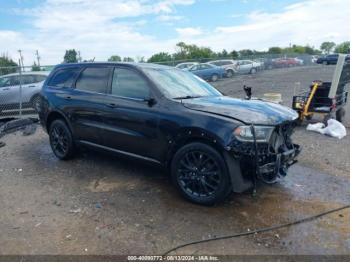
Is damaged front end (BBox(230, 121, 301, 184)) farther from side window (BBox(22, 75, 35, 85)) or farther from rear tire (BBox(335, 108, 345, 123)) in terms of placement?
side window (BBox(22, 75, 35, 85))

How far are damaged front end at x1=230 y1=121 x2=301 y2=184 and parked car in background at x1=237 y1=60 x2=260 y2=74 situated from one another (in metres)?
25.6

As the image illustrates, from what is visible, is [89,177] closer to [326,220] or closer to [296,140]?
[326,220]

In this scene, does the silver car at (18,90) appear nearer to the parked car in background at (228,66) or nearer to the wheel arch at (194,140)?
the wheel arch at (194,140)

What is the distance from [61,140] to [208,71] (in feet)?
64.3

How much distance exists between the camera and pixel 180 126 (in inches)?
164

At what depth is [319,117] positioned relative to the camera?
995 cm

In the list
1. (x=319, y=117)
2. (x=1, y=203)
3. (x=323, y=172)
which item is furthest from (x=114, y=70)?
(x=319, y=117)

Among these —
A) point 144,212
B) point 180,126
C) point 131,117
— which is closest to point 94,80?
point 131,117

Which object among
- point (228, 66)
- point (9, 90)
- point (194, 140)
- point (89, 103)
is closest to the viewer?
point (194, 140)

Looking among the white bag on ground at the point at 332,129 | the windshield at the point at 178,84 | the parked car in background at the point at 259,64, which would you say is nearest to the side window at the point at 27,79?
the windshield at the point at 178,84

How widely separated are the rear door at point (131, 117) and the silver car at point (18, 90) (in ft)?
22.8

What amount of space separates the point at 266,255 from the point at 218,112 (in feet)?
5.59

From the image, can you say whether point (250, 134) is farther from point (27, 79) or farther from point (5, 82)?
point (5, 82)

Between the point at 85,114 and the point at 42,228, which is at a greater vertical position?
the point at 85,114
